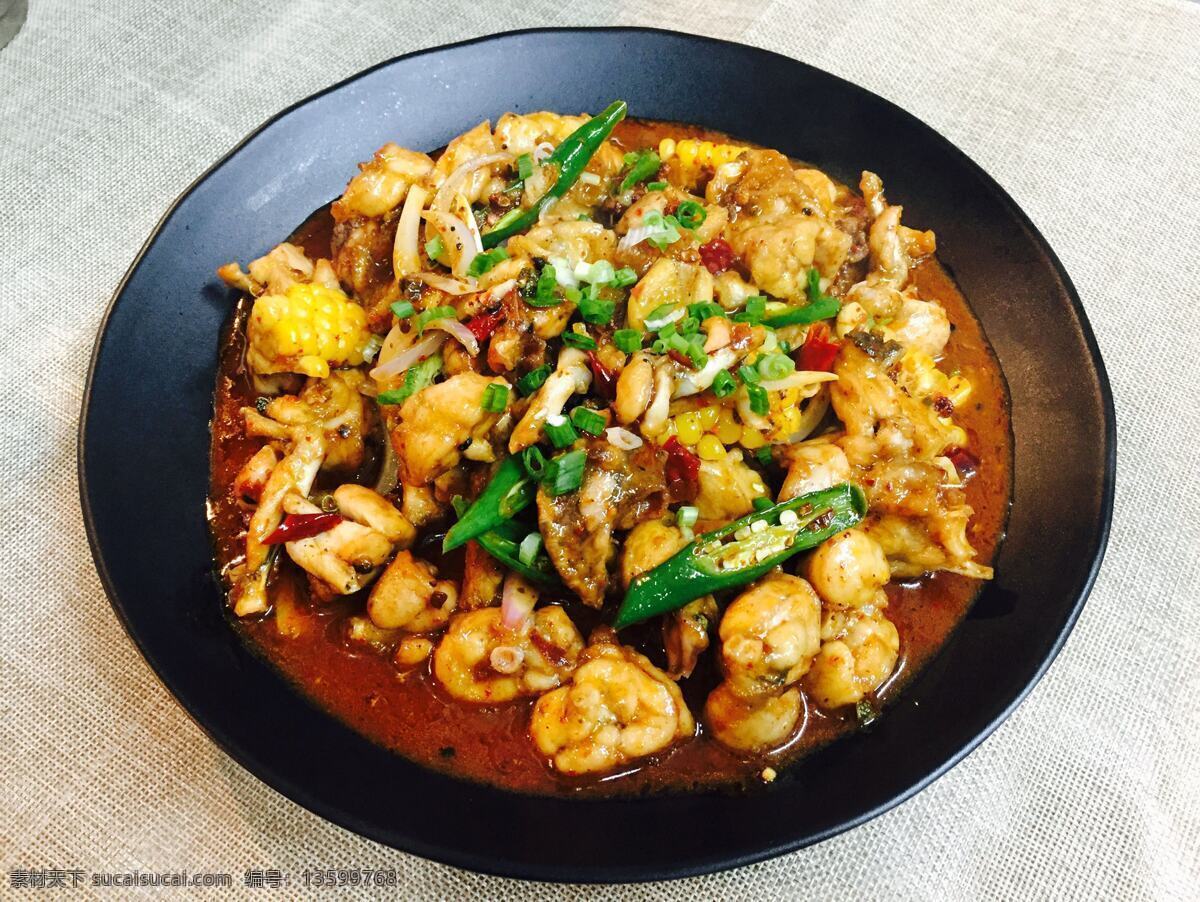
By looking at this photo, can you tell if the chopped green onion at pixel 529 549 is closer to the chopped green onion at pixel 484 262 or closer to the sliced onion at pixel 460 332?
the sliced onion at pixel 460 332

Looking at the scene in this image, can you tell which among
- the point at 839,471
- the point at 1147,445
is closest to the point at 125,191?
the point at 839,471

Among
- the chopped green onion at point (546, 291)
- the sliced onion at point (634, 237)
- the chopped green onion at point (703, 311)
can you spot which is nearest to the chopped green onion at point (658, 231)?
the sliced onion at point (634, 237)

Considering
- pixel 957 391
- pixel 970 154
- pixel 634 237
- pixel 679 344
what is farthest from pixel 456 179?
pixel 970 154

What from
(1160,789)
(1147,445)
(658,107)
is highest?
(658,107)

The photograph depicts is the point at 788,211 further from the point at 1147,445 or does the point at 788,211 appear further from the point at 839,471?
the point at 1147,445

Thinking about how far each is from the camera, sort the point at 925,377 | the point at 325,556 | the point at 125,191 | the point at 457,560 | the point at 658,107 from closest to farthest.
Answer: the point at 325,556, the point at 457,560, the point at 925,377, the point at 658,107, the point at 125,191

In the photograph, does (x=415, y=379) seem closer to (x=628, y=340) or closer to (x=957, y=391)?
(x=628, y=340)
